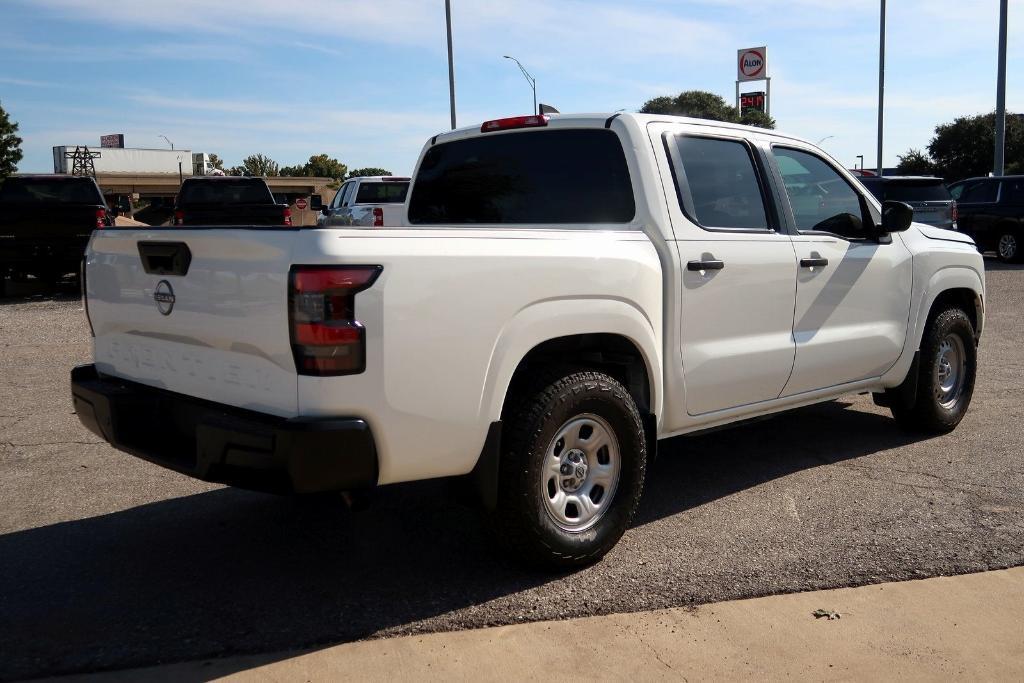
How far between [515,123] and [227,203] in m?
14.2

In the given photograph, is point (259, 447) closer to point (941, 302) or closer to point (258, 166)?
point (941, 302)

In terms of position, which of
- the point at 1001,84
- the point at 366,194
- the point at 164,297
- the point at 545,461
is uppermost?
the point at 1001,84

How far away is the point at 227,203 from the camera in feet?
60.1

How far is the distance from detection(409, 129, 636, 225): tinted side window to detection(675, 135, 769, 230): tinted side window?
33cm

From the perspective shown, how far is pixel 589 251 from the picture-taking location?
13.5ft

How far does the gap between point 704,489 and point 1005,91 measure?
A: 25.1 meters

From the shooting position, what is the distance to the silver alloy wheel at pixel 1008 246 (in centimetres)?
1964

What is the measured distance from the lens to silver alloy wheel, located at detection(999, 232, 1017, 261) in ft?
64.4

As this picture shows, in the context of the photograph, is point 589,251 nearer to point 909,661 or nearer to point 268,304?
point 268,304

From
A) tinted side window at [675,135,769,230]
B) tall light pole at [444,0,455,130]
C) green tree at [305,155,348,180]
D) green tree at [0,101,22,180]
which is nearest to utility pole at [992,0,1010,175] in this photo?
tall light pole at [444,0,455,130]

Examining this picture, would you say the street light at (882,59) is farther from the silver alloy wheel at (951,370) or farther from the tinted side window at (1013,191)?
the silver alloy wheel at (951,370)

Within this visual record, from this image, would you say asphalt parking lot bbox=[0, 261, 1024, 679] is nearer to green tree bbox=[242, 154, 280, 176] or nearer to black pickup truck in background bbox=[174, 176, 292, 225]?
black pickup truck in background bbox=[174, 176, 292, 225]

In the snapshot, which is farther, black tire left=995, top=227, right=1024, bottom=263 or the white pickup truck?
black tire left=995, top=227, right=1024, bottom=263

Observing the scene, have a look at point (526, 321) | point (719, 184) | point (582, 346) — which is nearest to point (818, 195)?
point (719, 184)
